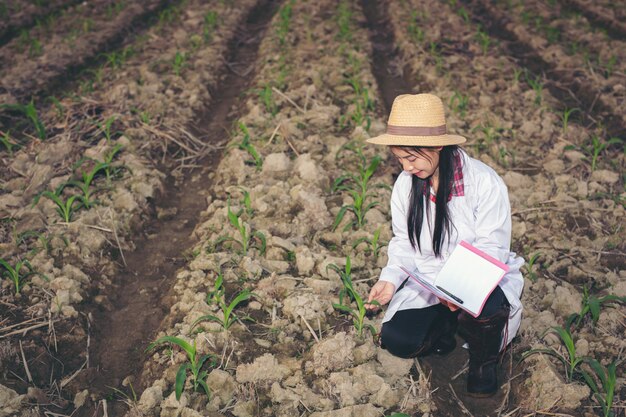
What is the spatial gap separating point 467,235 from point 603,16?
19.8ft

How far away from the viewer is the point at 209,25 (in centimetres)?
681

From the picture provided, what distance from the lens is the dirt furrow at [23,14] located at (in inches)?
265

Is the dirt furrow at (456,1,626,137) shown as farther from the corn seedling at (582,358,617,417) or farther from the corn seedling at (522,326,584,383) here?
the corn seedling at (582,358,617,417)

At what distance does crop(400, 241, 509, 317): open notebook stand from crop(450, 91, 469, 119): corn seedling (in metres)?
2.77

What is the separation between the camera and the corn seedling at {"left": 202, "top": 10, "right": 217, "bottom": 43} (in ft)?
21.1

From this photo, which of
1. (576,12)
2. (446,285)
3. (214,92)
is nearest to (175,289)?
(446,285)

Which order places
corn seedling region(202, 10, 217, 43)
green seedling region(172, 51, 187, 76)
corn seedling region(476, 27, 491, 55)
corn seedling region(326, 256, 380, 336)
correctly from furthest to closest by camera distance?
1. corn seedling region(202, 10, 217, 43)
2. corn seedling region(476, 27, 491, 55)
3. green seedling region(172, 51, 187, 76)
4. corn seedling region(326, 256, 380, 336)

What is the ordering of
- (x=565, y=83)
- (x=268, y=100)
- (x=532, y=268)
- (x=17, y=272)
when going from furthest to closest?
(x=565, y=83) → (x=268, y=100) → (x=532, y=268) → (x=17, y=272)

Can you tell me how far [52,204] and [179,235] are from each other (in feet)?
2.87

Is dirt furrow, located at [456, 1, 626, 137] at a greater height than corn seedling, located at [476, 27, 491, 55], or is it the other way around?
corn seedling, located at [476, 27, 491, 55]

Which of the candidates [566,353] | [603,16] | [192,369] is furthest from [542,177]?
[603,16]

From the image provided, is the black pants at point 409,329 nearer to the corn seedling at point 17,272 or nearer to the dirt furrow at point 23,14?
the corn seedling at point 17,272

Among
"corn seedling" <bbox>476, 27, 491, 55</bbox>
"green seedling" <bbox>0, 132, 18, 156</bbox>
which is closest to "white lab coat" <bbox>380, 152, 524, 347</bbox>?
"green seedling" <bbox>0, 132, 18, 156</bbox>

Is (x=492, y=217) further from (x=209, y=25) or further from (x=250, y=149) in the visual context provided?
(x=209, y=25)
